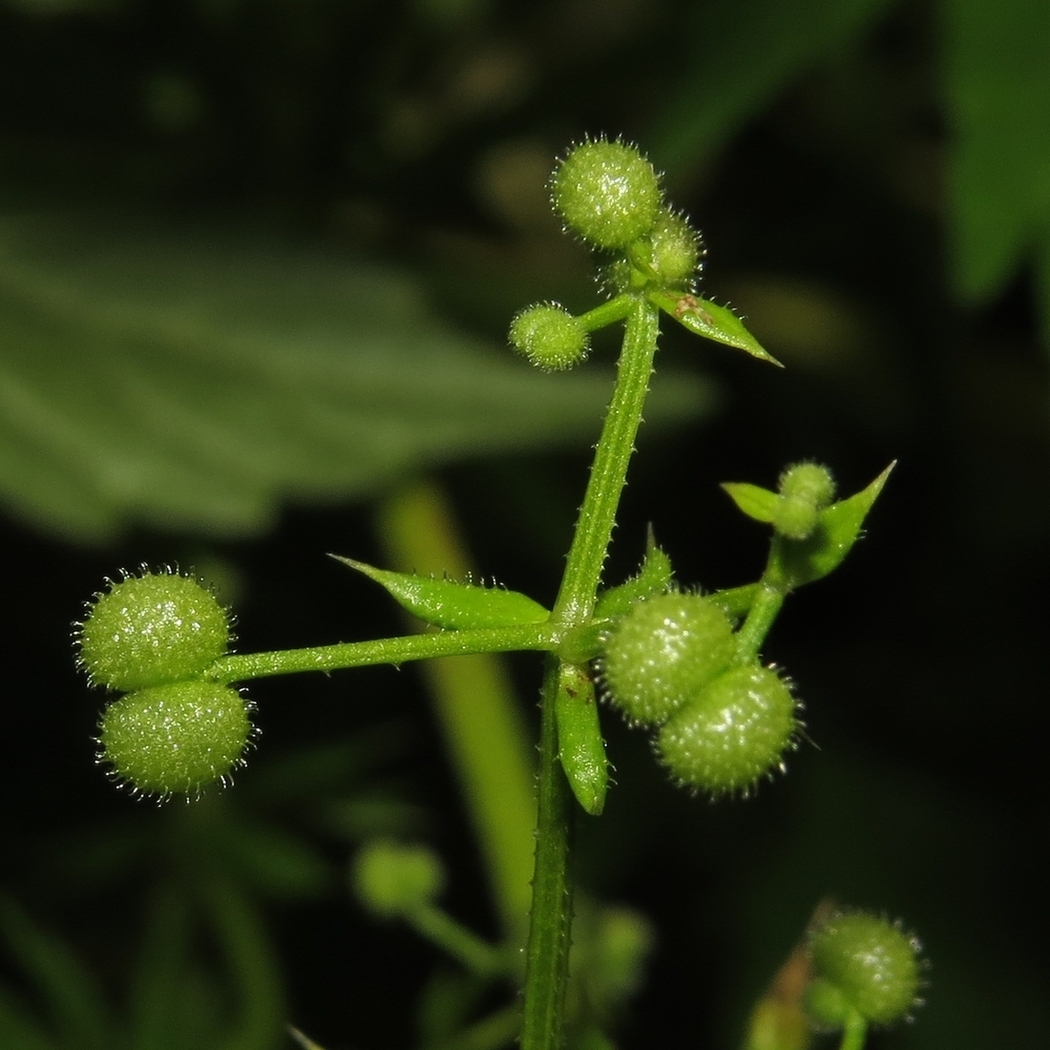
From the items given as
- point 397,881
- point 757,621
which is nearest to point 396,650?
point 757,621

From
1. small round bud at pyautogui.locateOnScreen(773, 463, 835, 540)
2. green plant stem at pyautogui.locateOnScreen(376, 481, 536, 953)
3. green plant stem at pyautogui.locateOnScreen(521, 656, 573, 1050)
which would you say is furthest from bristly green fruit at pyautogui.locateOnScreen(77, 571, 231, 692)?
green plant stem at pyautogui.locateOnScreen(376, 481, 536, 953)

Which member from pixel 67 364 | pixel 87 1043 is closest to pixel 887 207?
pixel 67 364

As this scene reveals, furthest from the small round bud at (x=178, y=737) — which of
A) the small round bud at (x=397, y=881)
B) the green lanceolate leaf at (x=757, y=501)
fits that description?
the small round bud at (x=397, y=881)

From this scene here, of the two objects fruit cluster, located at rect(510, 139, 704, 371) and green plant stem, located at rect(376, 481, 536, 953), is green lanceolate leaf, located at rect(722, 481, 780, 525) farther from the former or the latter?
green plant stem, located at rect(376, 481, 536, 953)

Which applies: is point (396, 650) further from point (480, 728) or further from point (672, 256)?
point (480, 728)

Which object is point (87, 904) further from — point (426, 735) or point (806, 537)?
point (806, 537)
